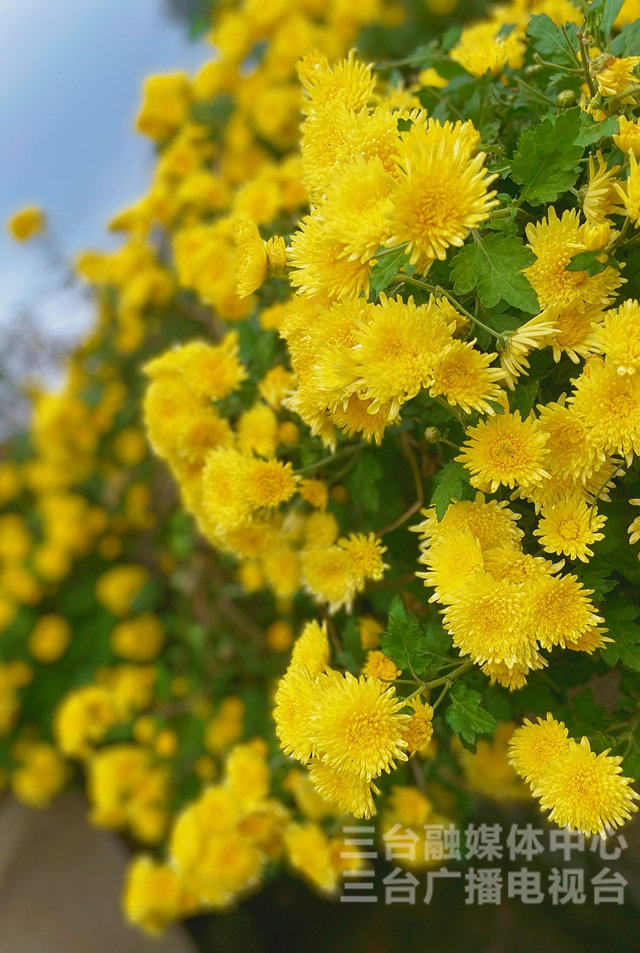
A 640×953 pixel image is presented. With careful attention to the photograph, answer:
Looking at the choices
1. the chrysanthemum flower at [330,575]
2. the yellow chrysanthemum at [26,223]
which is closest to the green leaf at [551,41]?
the chrysanthemum flower at [330,575]

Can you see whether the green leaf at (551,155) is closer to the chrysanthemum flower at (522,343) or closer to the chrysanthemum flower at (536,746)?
the chrysanthemum flower at (522,343)

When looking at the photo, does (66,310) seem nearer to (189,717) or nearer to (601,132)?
(189,717)

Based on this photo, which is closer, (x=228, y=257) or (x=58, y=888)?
(x=228, y=257)

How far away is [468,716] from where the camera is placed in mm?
490

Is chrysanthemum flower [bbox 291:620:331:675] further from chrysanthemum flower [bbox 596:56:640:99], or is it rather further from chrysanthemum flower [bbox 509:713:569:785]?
chrysanthemum flower [bbox 596:56:640:99]

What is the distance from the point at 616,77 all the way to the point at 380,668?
479mm

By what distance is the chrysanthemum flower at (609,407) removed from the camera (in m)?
0.44

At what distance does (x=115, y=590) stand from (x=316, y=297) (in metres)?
1.16

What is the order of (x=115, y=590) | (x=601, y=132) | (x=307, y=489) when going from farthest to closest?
(x=115, y=590) < (x=307, y=489) < (x=601, y=132)

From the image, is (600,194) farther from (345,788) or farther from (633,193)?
(345,788)

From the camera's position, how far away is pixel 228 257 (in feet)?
2.65

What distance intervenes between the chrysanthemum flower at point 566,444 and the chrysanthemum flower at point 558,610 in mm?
78

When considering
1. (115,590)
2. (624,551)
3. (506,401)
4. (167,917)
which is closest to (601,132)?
(506,401)

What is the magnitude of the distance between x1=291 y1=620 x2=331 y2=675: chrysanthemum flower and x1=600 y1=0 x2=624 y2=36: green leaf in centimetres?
55
